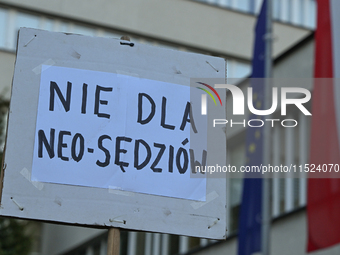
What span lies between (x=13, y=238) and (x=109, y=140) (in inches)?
470


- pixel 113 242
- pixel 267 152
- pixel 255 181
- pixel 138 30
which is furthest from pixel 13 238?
pixel 113 242

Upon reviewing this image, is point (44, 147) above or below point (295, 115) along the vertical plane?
below

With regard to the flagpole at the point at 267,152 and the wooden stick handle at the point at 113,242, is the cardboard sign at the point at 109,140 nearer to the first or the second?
the wooden stick handle at the point at 113,242

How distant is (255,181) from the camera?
347 inches

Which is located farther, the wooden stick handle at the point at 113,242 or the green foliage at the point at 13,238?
the green foliage at the point at 13,238

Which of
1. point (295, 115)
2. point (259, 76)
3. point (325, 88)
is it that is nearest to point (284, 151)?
point (295, 115)

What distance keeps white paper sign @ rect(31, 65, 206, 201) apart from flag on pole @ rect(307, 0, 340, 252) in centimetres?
434

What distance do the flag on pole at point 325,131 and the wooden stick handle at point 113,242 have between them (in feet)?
15.4

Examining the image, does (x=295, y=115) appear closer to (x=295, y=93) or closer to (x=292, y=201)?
(x=295, y=93)

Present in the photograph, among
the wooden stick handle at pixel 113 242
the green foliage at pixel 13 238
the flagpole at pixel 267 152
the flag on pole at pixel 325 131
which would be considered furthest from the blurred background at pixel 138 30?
the wooden stick handle at pixel 113 242

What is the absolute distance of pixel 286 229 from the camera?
10.8 metres

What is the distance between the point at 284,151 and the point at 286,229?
146 centimetres

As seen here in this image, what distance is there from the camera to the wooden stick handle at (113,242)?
309 cm

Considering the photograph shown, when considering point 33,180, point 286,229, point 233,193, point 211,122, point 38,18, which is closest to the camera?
point 33,180
